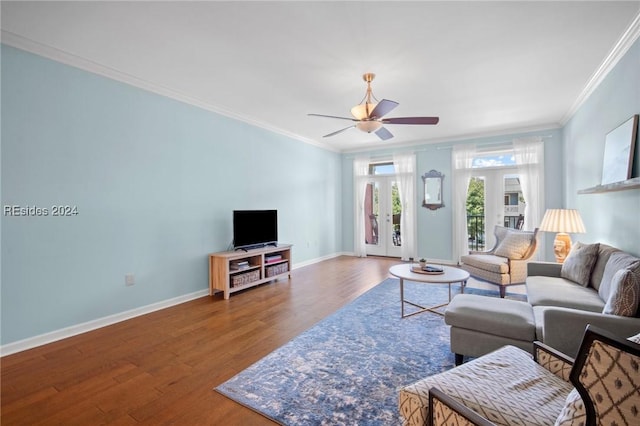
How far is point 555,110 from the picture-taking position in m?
4.54

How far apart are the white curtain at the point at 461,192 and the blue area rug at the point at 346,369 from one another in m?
3.17

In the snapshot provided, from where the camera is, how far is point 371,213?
7.27m

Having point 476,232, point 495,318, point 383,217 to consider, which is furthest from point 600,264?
point 383,217

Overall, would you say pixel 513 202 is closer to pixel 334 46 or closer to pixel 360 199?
pixel 360 199

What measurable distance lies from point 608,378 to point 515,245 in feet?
13.1

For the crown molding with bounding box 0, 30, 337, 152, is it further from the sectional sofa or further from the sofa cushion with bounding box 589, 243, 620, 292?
the sofa cushion with bounding box 589, 243, 620, 292

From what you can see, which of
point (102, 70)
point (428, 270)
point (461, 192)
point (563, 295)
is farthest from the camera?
point (461, 192)

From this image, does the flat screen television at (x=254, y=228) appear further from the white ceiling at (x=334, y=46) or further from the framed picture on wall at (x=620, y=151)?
the framed picture on wall at (x=620, y=151)

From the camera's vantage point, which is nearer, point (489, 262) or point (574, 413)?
point (574, 413)

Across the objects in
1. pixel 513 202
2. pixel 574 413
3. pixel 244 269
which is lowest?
pixel 244 269

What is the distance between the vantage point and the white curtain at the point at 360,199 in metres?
7.12

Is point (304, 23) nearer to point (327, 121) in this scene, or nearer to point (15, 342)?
point (327, 121)

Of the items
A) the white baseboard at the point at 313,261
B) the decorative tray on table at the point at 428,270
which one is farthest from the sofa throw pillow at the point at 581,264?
the white baseboard at the point at 313,261

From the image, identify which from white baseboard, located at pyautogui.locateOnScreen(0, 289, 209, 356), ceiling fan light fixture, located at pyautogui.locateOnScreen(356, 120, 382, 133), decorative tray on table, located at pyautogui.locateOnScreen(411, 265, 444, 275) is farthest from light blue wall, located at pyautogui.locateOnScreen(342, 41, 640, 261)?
white baseboard, located at pyautogui.locateOnScreen(0, 289, 209, 356)
